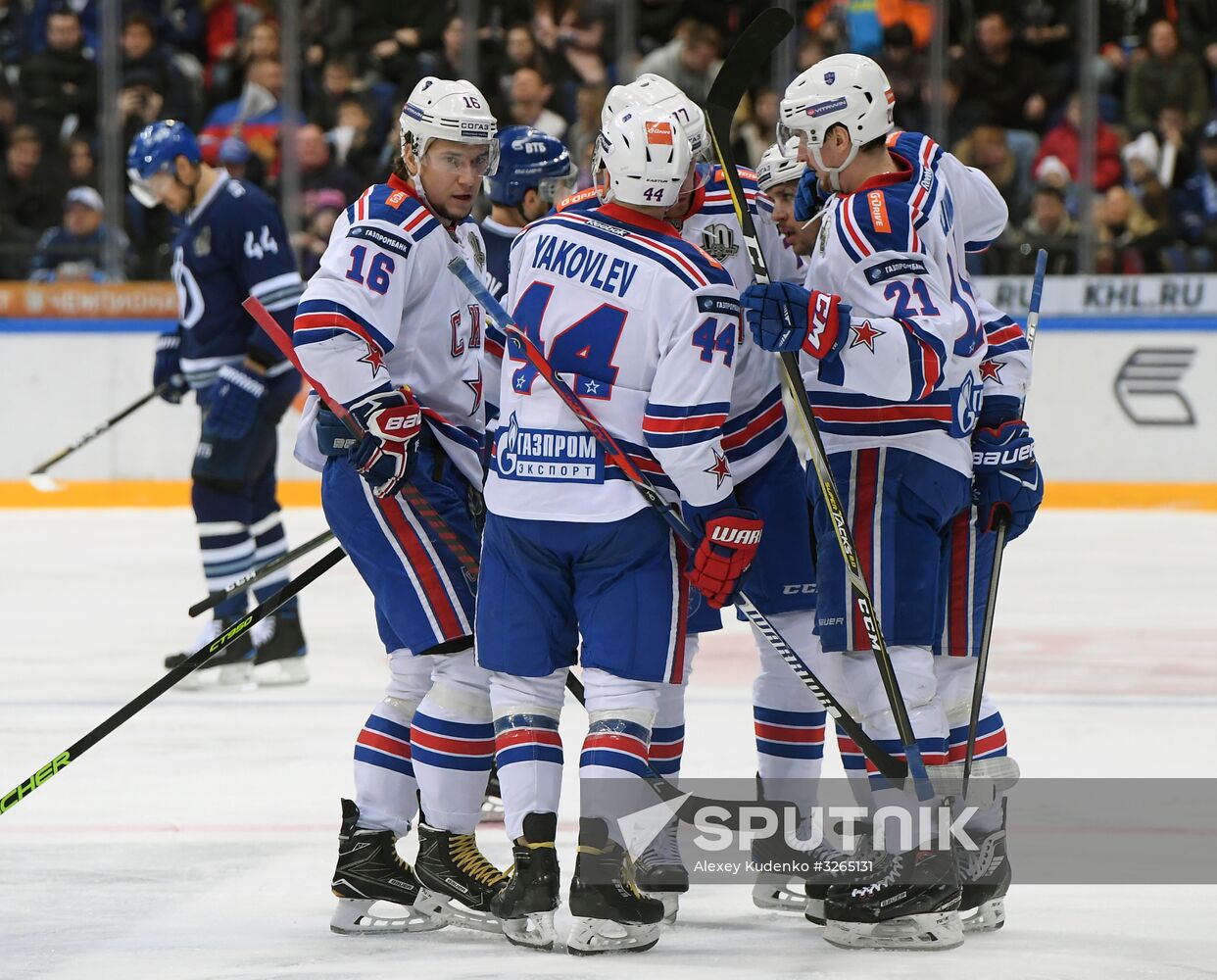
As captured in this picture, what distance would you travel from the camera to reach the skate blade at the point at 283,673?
539 cm

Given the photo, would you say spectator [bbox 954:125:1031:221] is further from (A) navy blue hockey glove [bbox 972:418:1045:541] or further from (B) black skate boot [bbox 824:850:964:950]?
(B) black skate boot [bbox 824:850:964:950]

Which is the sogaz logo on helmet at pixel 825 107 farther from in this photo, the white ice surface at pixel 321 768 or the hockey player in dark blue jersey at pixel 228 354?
the hockey player in dark blue jersey at pixel 228 354

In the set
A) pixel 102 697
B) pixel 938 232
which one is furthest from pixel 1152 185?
pixel 938 232

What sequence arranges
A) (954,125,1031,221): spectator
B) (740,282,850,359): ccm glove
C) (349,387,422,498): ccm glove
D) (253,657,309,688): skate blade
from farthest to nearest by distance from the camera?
(954,125,1031,221): spectator → (253,657,309,688): skate blade → (349,387,422,498): ccm glove → (740,282,850,359): ccm glove

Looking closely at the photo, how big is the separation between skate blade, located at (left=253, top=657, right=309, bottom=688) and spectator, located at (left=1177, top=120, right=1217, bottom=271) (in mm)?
5267

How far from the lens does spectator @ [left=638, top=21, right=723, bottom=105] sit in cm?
1001

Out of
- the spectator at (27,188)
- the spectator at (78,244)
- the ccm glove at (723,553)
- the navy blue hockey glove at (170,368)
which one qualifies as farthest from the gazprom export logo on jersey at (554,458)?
the spectator at (27,188)

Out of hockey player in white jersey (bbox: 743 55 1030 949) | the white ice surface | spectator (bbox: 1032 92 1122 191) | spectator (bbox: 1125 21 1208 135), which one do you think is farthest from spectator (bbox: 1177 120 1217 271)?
hockey player in white jersey (bbox: 743 55 1030 949)

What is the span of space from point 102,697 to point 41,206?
17.2 feet

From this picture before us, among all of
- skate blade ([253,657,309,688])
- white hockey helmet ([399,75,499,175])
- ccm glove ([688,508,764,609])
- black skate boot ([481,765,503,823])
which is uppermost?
white hockey helmet ([399,75,499,175])

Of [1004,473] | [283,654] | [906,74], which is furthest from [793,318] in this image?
[906,74]

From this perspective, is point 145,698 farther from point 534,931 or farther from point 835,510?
point 835,510

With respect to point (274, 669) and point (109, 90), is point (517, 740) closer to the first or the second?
point (274, 669)

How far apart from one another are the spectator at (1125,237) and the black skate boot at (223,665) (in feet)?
16.4
